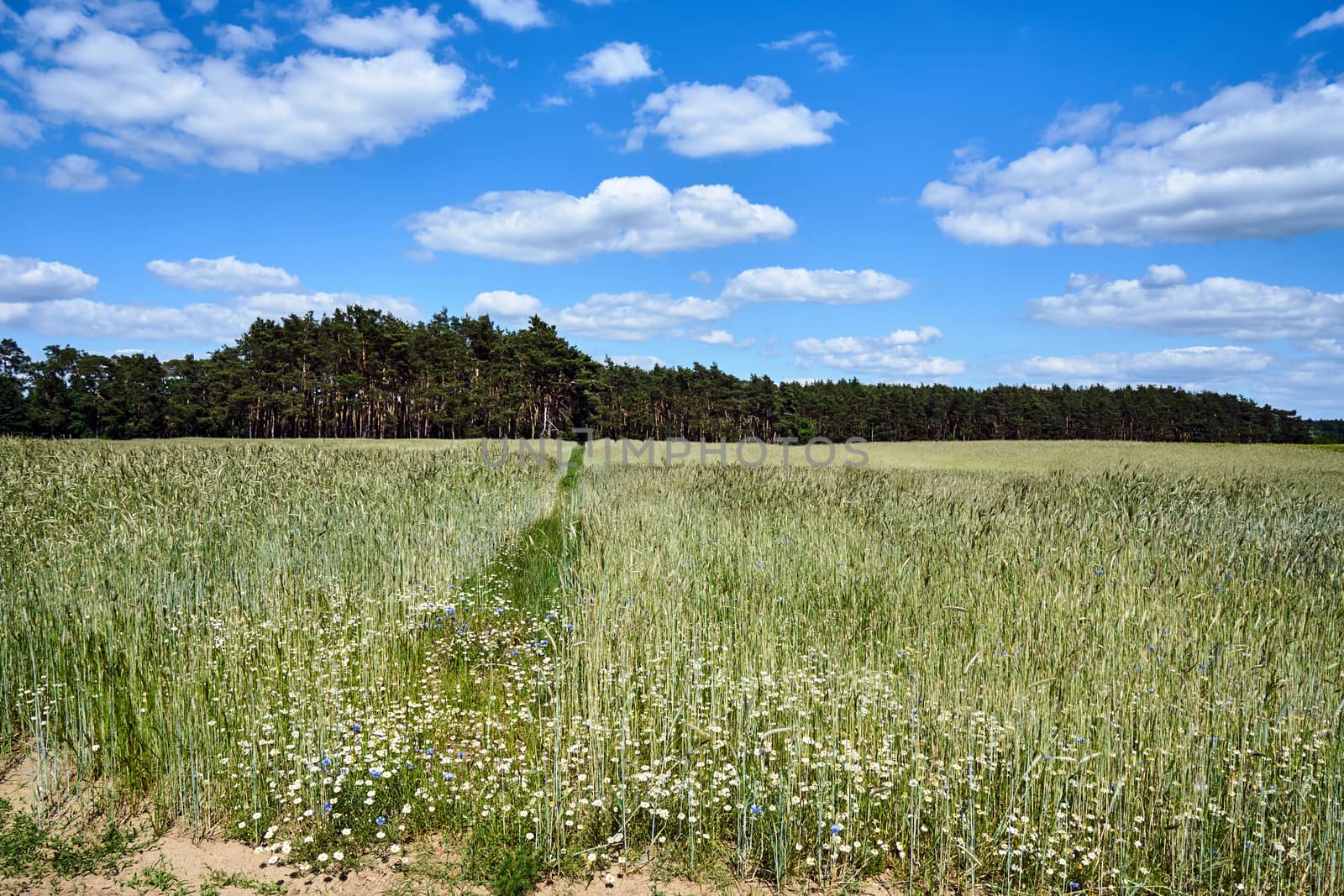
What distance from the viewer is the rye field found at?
3.13 metres

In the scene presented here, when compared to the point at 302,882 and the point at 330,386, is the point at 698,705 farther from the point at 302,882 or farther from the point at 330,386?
the point at 330,386

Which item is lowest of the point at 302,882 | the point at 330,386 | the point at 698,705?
the point at 302,882

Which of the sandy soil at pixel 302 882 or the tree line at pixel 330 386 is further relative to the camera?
the tree line at pixel 330 386

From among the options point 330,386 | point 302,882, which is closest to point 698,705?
point 302,882

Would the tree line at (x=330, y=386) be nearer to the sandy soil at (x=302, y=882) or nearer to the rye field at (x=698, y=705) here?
the rye field at (x=698, y=705)

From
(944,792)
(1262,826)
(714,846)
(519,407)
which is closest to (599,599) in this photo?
(714,846)

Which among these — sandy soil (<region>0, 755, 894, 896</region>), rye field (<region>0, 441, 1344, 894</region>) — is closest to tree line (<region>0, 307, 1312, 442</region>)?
rye field (<region>0, 441, 1344, 894</region>)

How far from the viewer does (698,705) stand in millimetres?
4180

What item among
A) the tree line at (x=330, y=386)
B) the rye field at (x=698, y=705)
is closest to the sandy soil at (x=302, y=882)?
the rye field at (x=698, y=705)

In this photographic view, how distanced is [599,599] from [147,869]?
128 inches

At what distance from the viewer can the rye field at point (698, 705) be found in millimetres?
3129

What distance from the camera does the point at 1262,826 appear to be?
288 cm

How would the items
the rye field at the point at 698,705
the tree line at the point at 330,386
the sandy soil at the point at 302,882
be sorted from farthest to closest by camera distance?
the tree line at the point at 330,386
the rye field at the point at 698,705
the sandy soil at the point at 302,882

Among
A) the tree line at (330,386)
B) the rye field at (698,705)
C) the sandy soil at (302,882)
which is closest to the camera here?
the sandy soil at (302,882)
